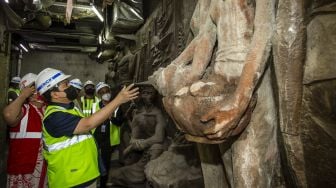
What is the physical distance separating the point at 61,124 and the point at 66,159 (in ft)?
1.29

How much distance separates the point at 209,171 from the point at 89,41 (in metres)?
12.5

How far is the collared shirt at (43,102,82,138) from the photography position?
298 centimetres

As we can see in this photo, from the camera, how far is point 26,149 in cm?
439

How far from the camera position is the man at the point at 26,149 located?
169 inches

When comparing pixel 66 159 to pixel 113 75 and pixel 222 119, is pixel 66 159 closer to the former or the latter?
pixel 222 119

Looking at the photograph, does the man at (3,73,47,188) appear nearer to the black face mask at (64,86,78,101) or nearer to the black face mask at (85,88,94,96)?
the black face mask at (64,86,78,101)

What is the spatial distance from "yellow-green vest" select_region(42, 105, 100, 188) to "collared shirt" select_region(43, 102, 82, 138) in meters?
0.06

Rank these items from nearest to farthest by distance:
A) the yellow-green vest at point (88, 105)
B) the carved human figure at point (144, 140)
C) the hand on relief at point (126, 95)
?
the hand on relief at point (126, 95), the carved human figure at point (144, 140), the yellow-green vest at point (88, 105)

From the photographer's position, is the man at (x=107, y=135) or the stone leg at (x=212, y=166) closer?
the stone leg at (x=212, y=166)

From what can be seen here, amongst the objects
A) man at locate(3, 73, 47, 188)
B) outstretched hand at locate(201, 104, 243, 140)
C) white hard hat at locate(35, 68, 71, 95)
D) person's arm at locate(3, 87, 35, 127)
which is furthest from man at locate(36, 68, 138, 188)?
outstretched hand at locate(201, 104, 243, 140)

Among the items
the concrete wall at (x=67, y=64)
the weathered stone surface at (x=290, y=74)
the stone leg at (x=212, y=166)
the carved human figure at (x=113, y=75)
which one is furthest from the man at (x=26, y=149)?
the concrete wall at (x=67, y=64)

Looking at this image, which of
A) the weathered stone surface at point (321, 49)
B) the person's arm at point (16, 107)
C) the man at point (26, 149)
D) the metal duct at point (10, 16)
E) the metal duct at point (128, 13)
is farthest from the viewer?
the metal duct at point (128, 13)

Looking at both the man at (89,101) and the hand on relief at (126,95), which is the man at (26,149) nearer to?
the man at (89,101)

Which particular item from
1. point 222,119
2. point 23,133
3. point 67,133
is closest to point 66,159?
point 67,133
